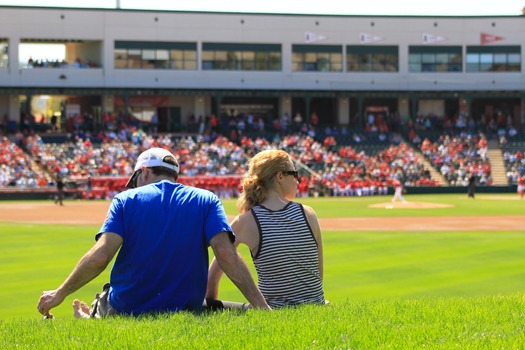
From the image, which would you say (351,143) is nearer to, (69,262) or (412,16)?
(412,16)

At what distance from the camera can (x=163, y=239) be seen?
23.9 ft

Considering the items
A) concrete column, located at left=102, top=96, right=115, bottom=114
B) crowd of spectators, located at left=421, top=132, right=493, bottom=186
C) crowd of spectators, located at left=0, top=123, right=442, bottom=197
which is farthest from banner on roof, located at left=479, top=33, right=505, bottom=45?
concrete column, located at left=102, top=96, right=115, bottom=114

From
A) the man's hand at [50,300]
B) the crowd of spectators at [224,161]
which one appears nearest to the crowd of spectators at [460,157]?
the crowd of spectators at [224,161]

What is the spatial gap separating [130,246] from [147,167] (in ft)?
2.30

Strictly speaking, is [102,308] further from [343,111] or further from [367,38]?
[343,111]

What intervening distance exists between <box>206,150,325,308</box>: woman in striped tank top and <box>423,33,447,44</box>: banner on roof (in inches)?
2611

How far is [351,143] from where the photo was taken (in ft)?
214

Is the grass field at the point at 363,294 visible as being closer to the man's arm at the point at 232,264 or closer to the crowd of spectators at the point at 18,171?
the man's arm at the point at 232,264

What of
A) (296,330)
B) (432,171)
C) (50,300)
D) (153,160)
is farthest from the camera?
(432,171)

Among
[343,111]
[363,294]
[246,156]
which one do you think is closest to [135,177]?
[363,294]

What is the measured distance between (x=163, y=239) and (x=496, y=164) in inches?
2266

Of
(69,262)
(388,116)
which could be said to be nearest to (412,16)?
(388,116)

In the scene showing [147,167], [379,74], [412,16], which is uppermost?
[412,16]

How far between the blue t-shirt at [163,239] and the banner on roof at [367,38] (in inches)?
2597
